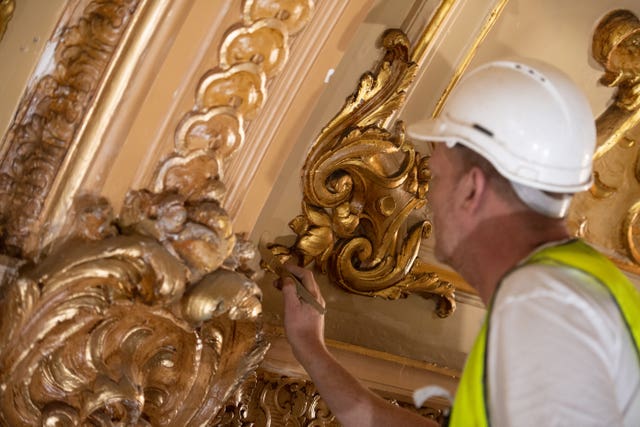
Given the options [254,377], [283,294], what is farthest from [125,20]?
[254,377]

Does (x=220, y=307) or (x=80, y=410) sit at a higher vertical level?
(x=220, y=307)

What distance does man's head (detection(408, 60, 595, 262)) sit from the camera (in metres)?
1.10

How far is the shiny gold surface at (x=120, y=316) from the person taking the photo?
3.92 ft

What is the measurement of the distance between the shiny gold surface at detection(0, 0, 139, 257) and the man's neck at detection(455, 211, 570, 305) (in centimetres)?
52

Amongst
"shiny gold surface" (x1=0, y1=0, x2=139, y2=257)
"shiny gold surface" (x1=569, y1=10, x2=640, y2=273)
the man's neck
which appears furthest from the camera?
"shiny gold surface" (x1=569, y1=10, x2=640, y2=273)

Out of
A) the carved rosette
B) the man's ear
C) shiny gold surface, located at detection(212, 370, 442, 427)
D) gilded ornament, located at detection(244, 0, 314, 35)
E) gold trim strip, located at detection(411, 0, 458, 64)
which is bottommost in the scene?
shiny gold surface, located at detection(212, 370, 442, 427)

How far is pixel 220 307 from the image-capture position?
51.2 inches

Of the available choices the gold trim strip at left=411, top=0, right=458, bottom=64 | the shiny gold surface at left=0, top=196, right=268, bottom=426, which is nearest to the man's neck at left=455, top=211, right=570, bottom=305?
the shiny gold surface at left=0, top=196, right=268, bottom=426

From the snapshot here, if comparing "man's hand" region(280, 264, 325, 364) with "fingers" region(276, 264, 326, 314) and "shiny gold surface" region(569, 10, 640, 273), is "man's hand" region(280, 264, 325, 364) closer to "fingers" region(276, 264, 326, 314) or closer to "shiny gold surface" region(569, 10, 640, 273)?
"fingers" region(276, 264, 326, 314)

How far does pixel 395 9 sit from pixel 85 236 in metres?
0.62

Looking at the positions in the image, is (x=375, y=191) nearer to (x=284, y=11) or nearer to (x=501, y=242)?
(x=284, y=11)

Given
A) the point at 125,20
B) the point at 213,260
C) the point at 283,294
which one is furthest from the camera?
the point at 283,294

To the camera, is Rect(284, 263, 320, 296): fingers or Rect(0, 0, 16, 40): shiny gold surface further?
Rect(284, 263, 320, 296): fingers

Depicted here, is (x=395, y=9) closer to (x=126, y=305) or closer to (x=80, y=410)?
(x=126, y=305)
